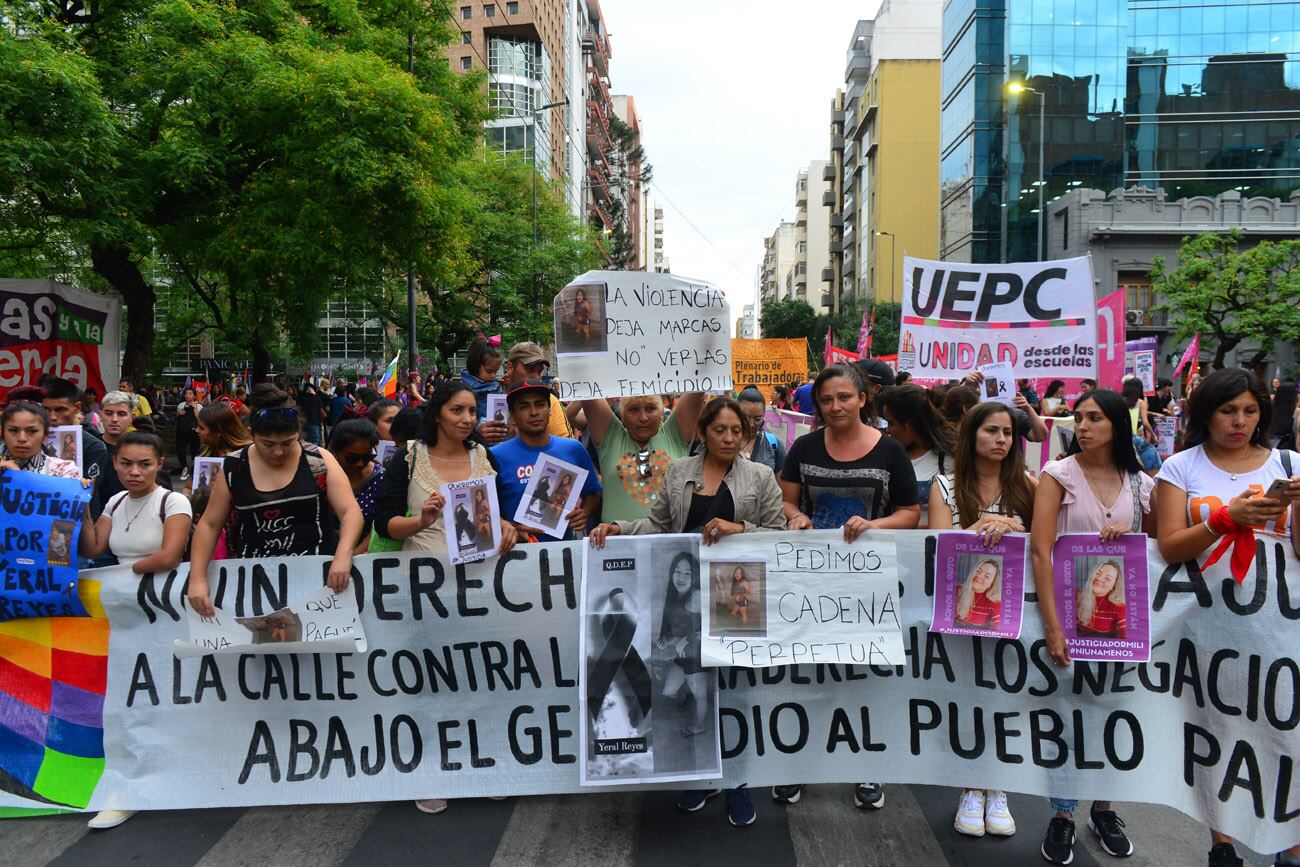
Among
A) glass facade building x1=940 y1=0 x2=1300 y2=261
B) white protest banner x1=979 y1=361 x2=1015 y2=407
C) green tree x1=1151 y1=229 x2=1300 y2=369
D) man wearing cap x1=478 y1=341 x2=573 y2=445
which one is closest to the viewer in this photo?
man wearing cap x1=478 y1=341 x2=573 y2=445

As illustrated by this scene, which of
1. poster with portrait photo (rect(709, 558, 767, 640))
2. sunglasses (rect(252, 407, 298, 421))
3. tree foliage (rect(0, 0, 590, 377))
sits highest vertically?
tree foliage (rect(0, 0, 590, 377))

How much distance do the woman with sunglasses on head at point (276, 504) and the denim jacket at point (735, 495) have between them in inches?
51.8

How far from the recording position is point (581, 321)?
16.6 feet

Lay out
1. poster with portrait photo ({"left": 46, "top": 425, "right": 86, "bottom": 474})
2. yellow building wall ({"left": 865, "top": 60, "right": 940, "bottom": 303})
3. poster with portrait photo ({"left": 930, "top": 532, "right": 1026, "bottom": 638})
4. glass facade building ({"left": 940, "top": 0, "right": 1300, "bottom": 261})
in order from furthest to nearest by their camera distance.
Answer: yellow building wall ({"left": 865, "top": 60, "right": 940, "bottom": 303}) < glass facade building ({"left": 940, "top": 0, "right": 1300, "bottom": 261}) < poster with portrait photo ({"left": 46, "top": 425, "right": 86, "bottom": 474}) < poster with portrait photo ({"left": 930, "top": 532, "right": 1026, "bottom": 638})

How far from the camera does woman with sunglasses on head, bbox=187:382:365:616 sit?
4.10 meters

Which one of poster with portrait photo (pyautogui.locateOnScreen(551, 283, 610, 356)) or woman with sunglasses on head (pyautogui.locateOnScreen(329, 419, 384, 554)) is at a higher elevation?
poster with portrait photo (pyautogui.locateOnScreen(551, 283, 610, 356))

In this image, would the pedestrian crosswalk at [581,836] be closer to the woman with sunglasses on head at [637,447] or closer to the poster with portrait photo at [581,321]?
the woman with sunglasses on head at [637,447]

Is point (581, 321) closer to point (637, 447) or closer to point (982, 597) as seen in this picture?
point (637, 447)

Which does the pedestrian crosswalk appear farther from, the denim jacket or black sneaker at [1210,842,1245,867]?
the denim jacket

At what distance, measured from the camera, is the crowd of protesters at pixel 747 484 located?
3.59 meters

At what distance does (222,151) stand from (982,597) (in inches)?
518

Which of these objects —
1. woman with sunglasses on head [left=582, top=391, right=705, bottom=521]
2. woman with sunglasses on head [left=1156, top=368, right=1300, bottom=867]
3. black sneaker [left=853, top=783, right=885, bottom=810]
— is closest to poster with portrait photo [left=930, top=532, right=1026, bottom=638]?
woman with sunglasses on head [left=1156, top=368, right=1300, bottom=867]

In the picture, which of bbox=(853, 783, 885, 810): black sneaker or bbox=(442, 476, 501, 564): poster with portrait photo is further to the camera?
bbox=(853, 783, 885, 810): black sneaker

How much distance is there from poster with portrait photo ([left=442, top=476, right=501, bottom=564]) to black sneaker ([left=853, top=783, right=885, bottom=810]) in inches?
75.0
